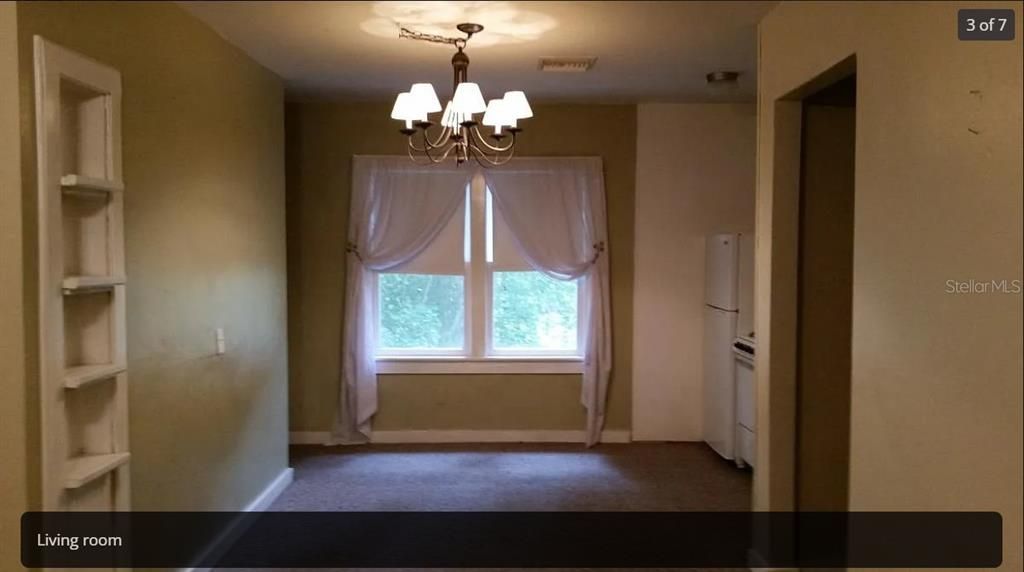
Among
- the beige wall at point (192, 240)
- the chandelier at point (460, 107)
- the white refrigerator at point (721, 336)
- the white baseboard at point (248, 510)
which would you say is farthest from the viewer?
the white refrigerator at point (721, 336)

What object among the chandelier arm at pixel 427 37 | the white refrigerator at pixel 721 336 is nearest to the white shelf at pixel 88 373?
the chandelier arm at pixel 427 37

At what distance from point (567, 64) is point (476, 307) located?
76.9 inches

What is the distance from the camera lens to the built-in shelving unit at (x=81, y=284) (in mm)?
1930

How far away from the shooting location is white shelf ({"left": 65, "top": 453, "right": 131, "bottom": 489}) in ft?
6.61

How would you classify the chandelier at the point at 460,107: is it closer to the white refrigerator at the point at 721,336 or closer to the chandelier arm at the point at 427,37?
the chandelier arm at the point at 427,37

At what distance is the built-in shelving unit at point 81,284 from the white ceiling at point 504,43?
0.79m

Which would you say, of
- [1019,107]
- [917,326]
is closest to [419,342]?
[917,326]

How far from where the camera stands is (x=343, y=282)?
15.9 ft

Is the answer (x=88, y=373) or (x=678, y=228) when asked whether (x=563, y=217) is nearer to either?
(x=678, y=228)

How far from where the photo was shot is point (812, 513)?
291 centimetres

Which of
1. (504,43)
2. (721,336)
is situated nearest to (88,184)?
(504,43)

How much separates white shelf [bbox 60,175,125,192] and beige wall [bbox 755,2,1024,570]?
7.44ft

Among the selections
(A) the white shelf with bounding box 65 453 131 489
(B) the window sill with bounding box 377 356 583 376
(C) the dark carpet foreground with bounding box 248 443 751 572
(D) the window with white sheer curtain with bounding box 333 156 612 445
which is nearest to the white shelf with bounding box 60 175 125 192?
(A) the white shelf with bounding box 65 453 131 489

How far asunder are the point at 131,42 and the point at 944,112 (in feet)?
8.10
